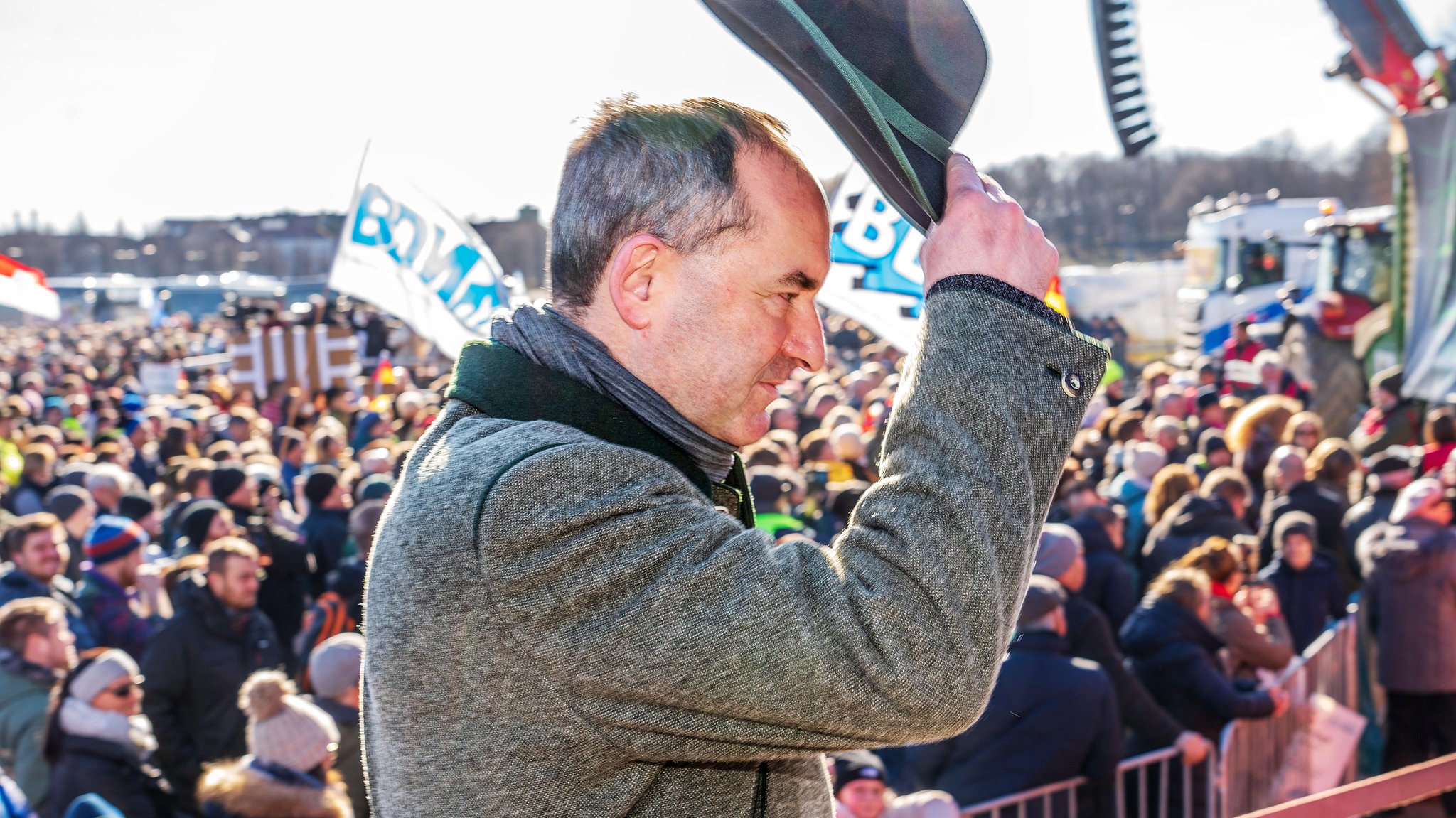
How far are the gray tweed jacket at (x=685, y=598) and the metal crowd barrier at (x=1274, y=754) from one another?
394cm

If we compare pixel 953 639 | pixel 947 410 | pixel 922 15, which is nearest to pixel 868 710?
pixel 953 639

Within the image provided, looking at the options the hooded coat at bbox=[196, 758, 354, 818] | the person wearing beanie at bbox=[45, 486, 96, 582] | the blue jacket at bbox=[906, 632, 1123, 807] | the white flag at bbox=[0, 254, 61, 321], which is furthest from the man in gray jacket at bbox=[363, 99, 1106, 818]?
the person wearing beanie at bbox=[45, 486, 96, 582]

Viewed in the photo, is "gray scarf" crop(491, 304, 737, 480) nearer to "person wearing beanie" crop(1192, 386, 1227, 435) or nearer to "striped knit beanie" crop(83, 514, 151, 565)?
"striped knit beanie" crop(83, 514, 151, 565)

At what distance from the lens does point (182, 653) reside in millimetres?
4375

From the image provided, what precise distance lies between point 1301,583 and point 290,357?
10.6m

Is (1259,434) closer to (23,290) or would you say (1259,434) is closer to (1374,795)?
(1374,795)

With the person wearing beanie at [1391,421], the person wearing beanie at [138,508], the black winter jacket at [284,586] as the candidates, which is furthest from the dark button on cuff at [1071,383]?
the person wearing beanie at [1391,421]

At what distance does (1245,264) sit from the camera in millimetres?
17406

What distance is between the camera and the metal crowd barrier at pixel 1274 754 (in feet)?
14.7

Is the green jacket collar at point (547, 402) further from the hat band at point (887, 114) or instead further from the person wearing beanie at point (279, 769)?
the person wearing beanie at point (279, 769)

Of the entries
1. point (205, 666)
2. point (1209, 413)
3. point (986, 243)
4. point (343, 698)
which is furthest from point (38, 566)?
point (1209, 413)

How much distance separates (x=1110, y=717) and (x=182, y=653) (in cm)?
322

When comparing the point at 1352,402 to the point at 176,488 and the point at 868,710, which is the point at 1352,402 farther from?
the point at 868,710

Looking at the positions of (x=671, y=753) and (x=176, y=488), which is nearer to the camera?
(x=671, y=753)
